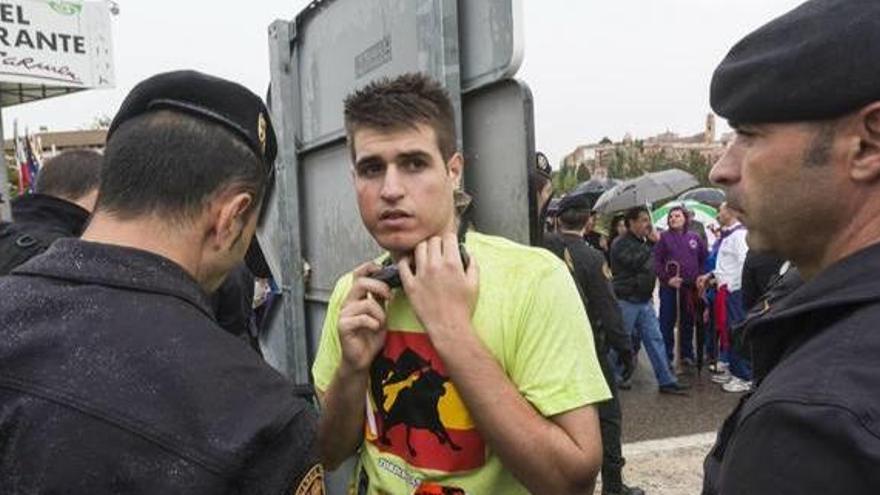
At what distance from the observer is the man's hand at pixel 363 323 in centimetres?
161

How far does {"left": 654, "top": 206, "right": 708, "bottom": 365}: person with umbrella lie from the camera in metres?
7.81

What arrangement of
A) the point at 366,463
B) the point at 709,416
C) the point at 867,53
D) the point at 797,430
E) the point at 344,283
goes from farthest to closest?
1. the point at 709,416
2. the point at 344,283
3. the point at 366,463
4. the point at 867,53
5. the point at 797,430

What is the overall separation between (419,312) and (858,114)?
903 mm

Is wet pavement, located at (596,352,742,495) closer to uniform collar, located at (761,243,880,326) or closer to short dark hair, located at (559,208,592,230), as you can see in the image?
short dark hair, located at (559,208,592,230)

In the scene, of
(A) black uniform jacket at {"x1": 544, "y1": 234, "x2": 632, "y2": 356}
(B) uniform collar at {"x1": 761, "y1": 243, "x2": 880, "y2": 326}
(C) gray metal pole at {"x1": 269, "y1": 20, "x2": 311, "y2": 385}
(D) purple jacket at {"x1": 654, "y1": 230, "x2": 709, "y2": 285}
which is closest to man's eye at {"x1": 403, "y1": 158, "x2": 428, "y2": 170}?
(B) uniform collar at {"x1": 761, "y1": 243, "x2": 880, "y2": 326}

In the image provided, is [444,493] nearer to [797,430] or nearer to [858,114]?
[797,430]

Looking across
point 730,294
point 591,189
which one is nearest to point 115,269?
point 730,294

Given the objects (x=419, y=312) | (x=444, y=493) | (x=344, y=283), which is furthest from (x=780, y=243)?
(x=344, y=283)

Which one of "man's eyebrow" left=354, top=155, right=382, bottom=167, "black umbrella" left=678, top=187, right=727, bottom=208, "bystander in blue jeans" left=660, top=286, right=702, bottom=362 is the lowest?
"bystander in blue jeans" left=660, top=286, right=702, bottom=362

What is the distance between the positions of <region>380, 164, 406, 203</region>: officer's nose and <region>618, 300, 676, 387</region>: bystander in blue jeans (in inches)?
219

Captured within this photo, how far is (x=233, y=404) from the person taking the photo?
1.02 metres

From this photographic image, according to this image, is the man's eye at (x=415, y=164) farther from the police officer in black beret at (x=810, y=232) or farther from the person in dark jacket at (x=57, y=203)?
the person in dark jacket at (x=57, y=203)

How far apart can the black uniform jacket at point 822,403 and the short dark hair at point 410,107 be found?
940mm

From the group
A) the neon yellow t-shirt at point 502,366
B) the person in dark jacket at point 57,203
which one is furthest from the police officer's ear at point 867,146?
the person in dark jacket at point 57,203
